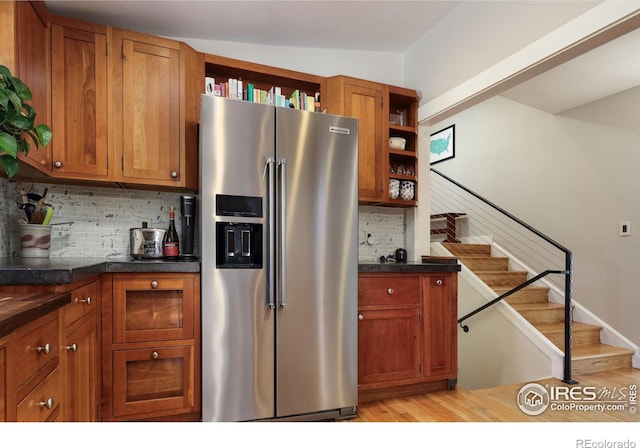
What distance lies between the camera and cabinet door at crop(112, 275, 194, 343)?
190 centimetres

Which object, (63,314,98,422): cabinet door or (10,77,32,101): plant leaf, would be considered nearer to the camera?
(10,77,32,101): plant leaf

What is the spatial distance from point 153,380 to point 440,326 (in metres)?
1.86

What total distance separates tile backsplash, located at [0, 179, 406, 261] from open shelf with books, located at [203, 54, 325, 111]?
0.86 m

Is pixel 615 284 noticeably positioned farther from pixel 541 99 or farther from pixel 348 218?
pixel 348 218

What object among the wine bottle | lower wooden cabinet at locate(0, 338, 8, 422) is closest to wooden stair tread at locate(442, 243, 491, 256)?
the wine bottle

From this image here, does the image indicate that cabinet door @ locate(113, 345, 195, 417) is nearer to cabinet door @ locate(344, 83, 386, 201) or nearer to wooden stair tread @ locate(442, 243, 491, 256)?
cabinet door @ locate(344, 83, 386, 201)

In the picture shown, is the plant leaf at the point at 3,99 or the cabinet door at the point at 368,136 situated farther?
the cabinet door at the point at 368,136

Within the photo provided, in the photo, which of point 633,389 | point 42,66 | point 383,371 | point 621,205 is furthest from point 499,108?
point 42,66

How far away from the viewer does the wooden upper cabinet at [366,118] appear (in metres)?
2.79

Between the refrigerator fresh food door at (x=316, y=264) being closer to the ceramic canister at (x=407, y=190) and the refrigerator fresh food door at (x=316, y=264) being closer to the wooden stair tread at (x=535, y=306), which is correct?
the ceramic canister at (x=407, y=190)

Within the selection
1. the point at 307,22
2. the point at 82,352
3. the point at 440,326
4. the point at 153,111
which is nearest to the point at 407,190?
the point at 440,326

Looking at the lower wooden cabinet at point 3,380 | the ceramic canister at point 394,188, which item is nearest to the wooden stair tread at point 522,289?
the ceramic canister at point 394,188

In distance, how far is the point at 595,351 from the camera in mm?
3287

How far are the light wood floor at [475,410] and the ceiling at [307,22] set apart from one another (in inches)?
103
